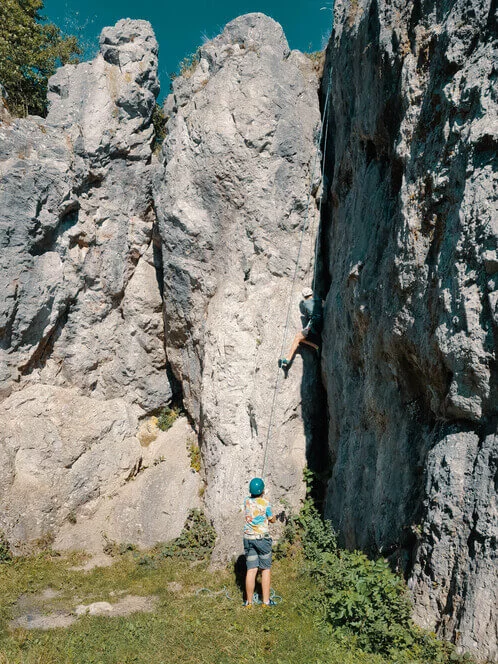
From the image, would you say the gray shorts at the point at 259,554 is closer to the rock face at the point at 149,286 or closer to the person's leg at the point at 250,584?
the person's leg at the point at 250,584

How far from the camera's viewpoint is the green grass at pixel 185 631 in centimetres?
641

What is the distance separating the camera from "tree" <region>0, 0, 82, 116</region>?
1667 centimetres

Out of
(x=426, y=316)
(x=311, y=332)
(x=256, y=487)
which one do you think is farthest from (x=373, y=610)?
(x=311, y=332)

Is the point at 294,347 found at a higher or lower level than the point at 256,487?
higher

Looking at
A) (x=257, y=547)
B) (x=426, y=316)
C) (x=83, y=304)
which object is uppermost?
(x=83, y=304)

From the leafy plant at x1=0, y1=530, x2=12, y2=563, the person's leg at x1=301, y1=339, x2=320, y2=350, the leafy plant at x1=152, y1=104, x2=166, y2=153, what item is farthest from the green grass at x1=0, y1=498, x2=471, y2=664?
the leafy plant at x1=152, y1=104, x2=166, y2=153

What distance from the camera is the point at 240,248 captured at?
39.2 ft

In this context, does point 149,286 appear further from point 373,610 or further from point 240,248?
point 373,610

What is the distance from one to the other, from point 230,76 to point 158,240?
4378 millimetres

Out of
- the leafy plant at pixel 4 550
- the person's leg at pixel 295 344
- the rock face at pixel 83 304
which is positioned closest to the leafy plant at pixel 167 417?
the rock face at pixel 83 304

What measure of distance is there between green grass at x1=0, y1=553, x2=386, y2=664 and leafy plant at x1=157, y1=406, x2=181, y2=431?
446cm

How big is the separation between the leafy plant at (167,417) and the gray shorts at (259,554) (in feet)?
19.5

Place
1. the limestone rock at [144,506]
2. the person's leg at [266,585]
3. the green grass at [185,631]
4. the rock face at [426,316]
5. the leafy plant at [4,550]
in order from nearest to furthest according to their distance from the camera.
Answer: the rock face at [426,316] < the green grass at [185,631] < the person's leg at [266,585] < the leafy plant at [4,550] < the limestone rock at [144,506]

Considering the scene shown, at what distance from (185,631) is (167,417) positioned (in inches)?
270
